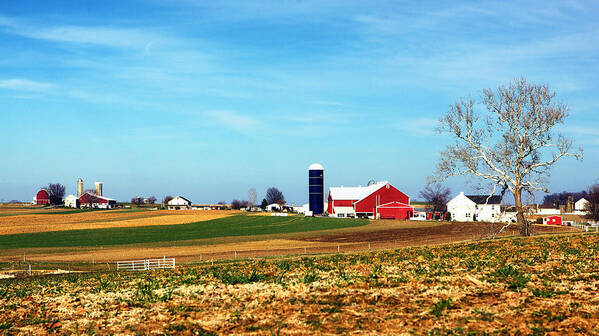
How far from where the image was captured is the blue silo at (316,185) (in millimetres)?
146750

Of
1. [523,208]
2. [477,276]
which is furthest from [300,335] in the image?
[523,208]

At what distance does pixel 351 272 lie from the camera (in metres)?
18.1

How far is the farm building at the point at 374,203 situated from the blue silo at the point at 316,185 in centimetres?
606

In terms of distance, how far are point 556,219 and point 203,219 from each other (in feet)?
244

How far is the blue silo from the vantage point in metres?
147

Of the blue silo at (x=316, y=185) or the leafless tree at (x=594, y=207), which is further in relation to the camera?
the blue silo at (x=316, y=185)

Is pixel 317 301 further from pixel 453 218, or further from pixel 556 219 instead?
pixel 453 218

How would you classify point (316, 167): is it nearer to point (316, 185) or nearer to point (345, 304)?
point (316, 185)

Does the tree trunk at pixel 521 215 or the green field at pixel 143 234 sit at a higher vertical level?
the tree trunk at pixel 521 215

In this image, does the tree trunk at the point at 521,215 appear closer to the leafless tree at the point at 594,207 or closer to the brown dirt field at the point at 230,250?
the brown dirt field at the point at 230,250

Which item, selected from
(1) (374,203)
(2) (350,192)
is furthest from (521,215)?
(2) (350,192)

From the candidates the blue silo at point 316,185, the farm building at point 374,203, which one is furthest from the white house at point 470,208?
the blue silo at point 316,185

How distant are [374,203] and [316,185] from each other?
2221cm

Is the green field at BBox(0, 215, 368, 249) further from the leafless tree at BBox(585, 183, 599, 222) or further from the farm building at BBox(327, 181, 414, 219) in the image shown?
the leafless tree at BBox(585, 183, 599, 222)
